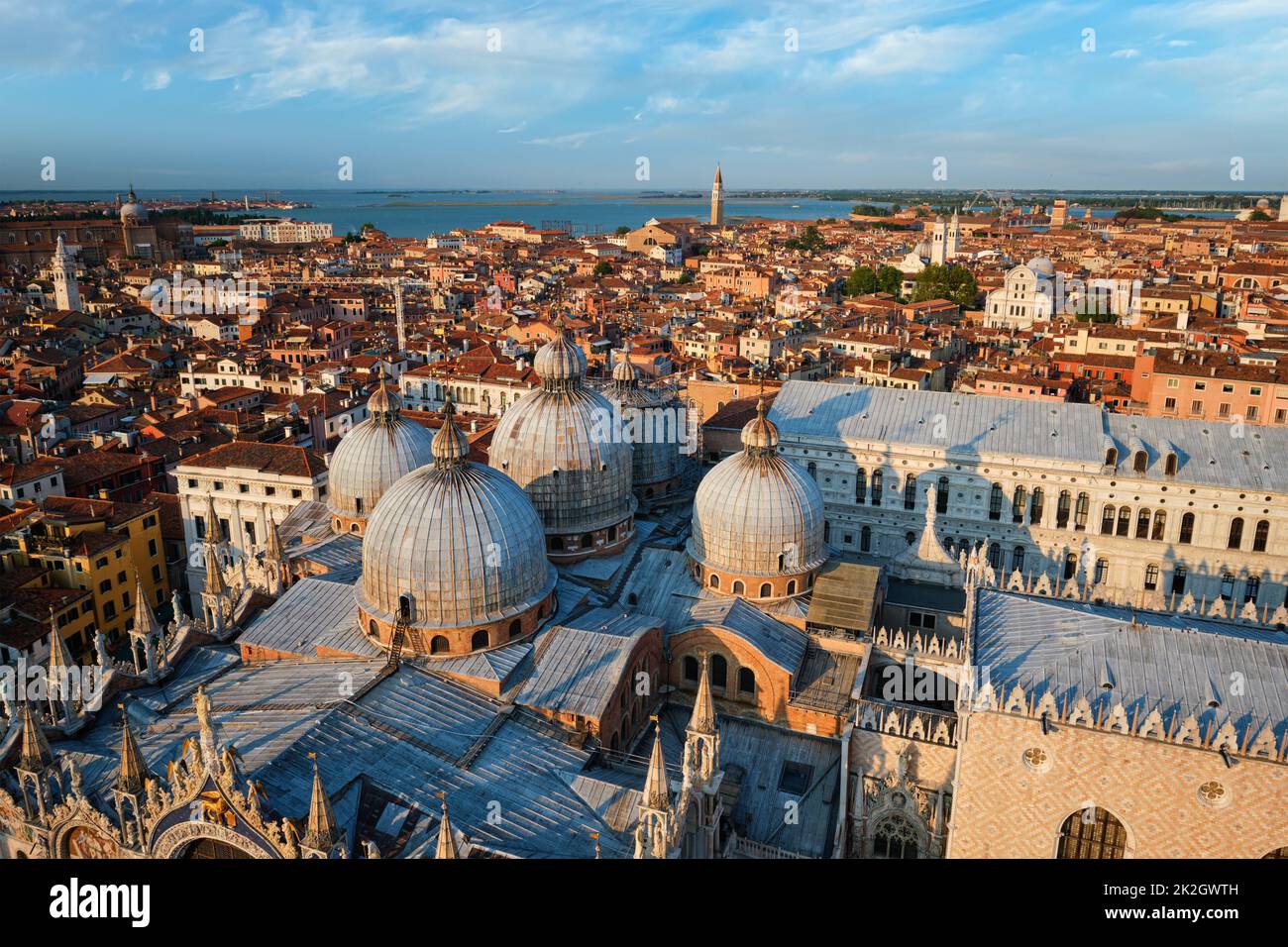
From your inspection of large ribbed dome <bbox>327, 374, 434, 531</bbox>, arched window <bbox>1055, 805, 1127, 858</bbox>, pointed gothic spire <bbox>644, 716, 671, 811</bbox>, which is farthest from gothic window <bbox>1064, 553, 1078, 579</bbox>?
large ribbed dome <bbox>327, 374, 434, 531</bbox>

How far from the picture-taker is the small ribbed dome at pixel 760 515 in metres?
26.2

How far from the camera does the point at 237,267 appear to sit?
522ft

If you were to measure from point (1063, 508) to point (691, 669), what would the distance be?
646 inches

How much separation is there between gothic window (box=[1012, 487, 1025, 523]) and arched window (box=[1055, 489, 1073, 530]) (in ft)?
3.87

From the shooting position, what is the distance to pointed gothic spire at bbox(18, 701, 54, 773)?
57.9 feet

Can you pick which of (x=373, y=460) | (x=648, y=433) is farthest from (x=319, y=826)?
(x=648, y=433)

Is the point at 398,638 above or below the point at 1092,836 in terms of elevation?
above

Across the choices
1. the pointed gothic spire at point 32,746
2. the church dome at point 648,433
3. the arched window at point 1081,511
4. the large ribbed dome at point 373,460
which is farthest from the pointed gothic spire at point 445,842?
the arched window at point 1081,511

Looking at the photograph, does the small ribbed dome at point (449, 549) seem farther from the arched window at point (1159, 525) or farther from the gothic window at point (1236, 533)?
the gothic window at point (1236, 533)

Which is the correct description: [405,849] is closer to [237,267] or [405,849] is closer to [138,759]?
[138,759]

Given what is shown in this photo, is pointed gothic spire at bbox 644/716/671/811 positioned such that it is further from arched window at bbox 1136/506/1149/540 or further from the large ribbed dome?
arched window at bbox 1136/506/1149/540

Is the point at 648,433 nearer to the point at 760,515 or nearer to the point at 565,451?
the point at 565,451

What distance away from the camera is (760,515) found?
26.1m
